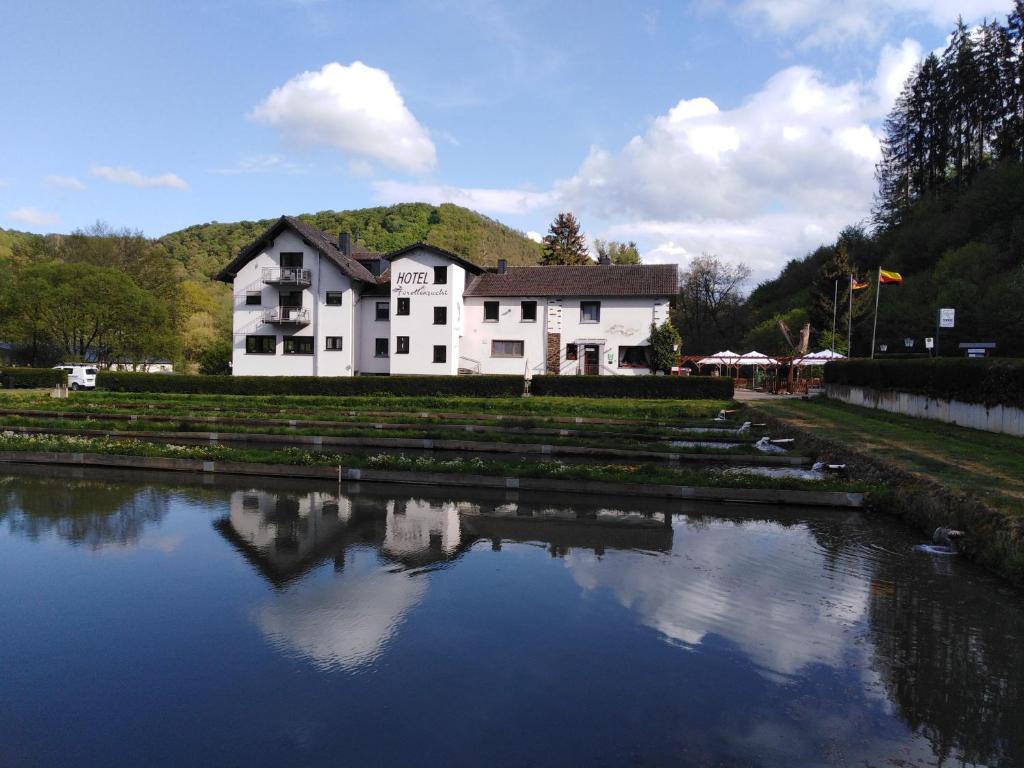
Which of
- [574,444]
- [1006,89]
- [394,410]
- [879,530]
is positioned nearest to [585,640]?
[879,530]

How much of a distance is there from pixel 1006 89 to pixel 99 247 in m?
83.9

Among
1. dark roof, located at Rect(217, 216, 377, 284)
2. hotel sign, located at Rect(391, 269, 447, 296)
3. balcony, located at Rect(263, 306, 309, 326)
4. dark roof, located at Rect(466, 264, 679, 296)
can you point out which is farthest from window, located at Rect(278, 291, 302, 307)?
dark roof, located at Rect(466, 264, 679, 296)

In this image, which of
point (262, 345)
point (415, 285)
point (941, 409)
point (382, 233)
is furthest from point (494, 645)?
point (382, 233)

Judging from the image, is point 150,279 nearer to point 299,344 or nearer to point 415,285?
point 299,344

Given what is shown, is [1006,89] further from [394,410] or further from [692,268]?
[394,410]

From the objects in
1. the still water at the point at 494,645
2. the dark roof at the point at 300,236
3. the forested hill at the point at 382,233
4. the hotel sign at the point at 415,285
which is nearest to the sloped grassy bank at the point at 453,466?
the still water at the point at 494,645

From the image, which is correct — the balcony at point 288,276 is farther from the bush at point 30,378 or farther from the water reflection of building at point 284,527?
the water reflection of building at point 284,527

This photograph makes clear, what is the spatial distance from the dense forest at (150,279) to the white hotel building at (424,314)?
7.72m

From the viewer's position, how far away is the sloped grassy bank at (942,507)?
343 inches

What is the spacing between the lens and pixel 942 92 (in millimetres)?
63625

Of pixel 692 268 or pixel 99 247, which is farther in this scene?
pixel 692 268

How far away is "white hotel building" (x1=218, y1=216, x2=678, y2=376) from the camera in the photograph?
44031mm

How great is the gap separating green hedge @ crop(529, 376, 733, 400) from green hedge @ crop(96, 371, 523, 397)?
4.03 m

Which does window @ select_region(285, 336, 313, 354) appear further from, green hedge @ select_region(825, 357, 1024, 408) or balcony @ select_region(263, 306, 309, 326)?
green hedge @ select_region(825, 357, 1024, 408)
